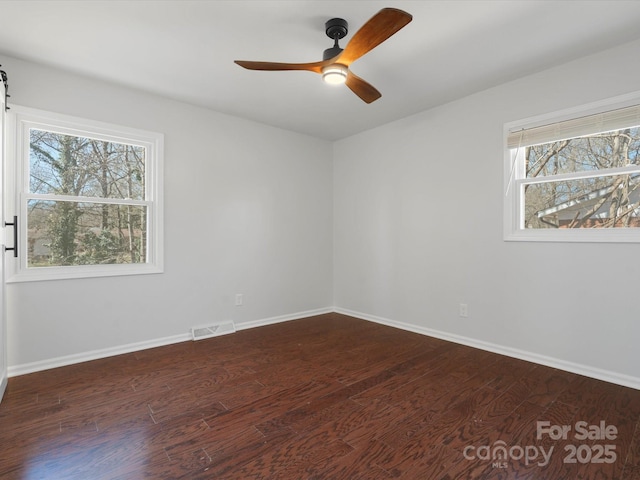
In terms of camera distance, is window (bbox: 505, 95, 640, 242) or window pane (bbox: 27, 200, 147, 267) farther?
window pane (bbox: 27, 200, 147, 267)

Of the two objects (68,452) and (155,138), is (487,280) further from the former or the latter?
(155,138)

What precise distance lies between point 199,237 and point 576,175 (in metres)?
3.54

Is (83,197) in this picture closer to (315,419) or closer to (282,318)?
(282,318)

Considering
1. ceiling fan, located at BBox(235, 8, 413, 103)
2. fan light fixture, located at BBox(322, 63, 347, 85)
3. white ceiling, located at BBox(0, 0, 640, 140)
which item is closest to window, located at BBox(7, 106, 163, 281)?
white ceiling, located at BBox(0, 0, 640, 140)

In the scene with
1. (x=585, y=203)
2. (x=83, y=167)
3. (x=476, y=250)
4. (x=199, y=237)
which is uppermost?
(x=83, y=167)

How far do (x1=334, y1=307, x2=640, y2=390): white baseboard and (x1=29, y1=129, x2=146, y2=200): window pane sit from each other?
3.20 m

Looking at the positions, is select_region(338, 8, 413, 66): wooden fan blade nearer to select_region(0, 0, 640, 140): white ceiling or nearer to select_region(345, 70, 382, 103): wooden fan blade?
select_region(345, 70, 382, 103): wooden fan blade

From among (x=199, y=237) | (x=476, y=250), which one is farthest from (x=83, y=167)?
(x=476, y=250)

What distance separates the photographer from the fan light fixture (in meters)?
2.05

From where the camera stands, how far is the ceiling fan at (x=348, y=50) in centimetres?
163

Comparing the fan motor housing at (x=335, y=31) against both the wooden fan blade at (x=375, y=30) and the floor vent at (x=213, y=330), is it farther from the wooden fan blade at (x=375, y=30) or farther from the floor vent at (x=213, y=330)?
the floor vent at (x=213, y=330)

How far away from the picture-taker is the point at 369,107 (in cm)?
351

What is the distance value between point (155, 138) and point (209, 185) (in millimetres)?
681

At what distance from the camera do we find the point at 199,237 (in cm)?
353
